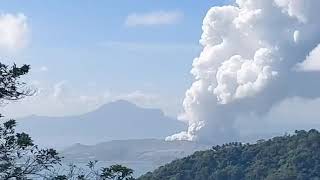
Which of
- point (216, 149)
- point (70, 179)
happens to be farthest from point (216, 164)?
point (70, 179)

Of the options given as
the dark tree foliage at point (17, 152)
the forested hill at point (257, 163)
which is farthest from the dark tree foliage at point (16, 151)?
the forested hill at point (257, 163)

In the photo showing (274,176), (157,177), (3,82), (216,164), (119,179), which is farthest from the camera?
(216,164)

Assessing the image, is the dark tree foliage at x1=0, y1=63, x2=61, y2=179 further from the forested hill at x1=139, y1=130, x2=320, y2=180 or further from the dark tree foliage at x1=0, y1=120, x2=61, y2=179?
the forested hill at x1=139, y1=130, x2=320, y2=180

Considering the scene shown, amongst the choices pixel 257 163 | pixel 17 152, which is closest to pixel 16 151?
pixel 17 152

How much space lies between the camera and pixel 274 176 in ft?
212

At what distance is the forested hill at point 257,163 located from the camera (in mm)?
68875

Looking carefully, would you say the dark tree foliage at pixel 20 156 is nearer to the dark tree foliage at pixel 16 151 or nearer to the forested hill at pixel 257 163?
the dark tree foliage at pixel 16 151

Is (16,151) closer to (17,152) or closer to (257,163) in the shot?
(17,152)

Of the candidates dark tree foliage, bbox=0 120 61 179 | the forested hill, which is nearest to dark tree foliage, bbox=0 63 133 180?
dark tree foliage, bbox=0 120 61 179

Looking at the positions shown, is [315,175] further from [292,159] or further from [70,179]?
[70,179]

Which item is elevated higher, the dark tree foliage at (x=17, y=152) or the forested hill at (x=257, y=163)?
the forested hill at (x=257, y=163)

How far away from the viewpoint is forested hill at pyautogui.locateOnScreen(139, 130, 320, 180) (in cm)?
6888

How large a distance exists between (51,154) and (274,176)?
53.5 metres

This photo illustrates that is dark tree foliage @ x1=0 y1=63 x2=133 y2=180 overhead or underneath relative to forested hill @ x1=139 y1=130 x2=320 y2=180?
underneath
